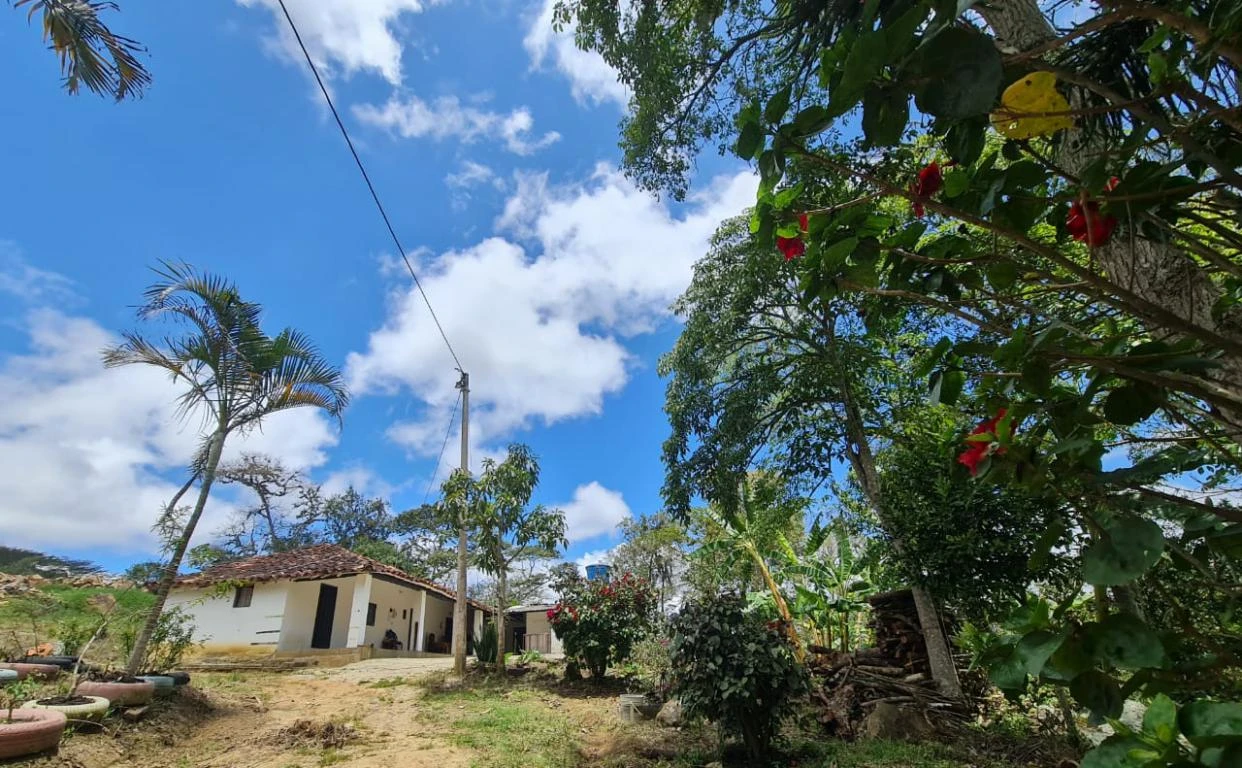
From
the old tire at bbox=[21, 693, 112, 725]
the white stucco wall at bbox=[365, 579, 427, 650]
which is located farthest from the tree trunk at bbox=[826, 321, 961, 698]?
the white stucco wall at bbox=[365, 579, 427, 650]

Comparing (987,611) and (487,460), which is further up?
(487,460)

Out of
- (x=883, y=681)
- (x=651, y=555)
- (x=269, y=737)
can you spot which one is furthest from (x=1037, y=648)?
(x=651, y=555)

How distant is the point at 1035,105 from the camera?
3.97ft

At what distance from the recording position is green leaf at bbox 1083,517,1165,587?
2.76 ft

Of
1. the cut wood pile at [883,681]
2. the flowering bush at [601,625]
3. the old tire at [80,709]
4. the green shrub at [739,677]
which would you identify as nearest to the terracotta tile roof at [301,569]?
the flowering bush at [601,625]

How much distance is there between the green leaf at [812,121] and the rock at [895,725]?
651cm

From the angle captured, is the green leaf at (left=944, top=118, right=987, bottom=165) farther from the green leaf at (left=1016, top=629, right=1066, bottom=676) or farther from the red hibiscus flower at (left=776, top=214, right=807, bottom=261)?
the green leaf at (left=1016, top=629, right=1066, bottom=676)

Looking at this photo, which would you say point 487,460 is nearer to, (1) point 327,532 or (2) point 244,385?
(2) point 244,385

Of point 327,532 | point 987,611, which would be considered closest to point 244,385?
point 987,611

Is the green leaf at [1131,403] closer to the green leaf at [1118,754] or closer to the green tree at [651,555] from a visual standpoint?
the green leaf at [1118,754]

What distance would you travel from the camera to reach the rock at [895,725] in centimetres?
580

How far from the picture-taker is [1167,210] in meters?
1.44

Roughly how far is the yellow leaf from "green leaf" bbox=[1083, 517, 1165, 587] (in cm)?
84

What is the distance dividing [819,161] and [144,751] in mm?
7595
